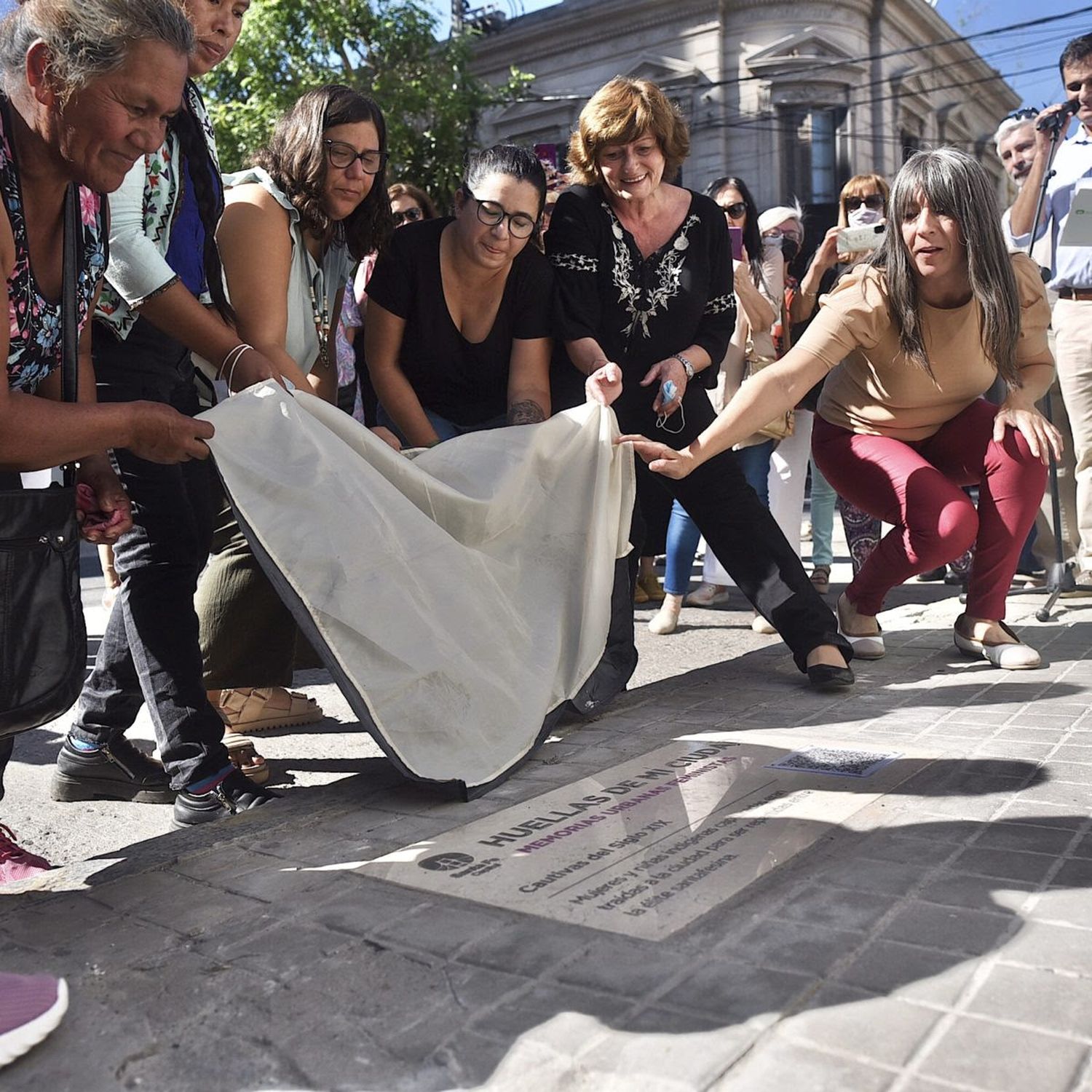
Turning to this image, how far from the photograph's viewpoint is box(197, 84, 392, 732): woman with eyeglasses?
3.57m

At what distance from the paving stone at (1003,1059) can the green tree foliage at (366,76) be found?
18659 millimetres

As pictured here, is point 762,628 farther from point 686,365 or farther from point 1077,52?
point 1077,52

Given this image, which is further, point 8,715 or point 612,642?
point 612,642

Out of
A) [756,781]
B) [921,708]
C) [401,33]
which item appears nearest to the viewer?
[756,781]

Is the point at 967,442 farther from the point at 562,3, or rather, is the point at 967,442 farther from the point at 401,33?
the point at 562,3

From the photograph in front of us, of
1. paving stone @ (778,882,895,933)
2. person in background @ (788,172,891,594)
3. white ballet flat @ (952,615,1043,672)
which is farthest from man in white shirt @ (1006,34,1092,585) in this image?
paving stone @ (778,882,895,933)

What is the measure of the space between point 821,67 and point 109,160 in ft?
83.1

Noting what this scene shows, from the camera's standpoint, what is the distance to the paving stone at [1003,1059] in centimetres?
170

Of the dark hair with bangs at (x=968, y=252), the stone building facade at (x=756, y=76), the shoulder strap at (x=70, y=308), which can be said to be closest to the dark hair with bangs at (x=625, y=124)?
the dark hair with bangs at (x=968, y=252)

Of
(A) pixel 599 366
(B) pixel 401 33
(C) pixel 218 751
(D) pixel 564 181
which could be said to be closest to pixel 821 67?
(B) pixel 401 33

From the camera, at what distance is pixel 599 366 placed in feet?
13.9

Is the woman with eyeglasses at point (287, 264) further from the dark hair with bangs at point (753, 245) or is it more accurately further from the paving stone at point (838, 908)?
the dark hair with bangs at point (753, 245)

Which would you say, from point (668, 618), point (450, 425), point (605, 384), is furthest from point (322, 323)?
point (668, 618)

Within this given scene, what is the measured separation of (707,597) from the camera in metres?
7.01
